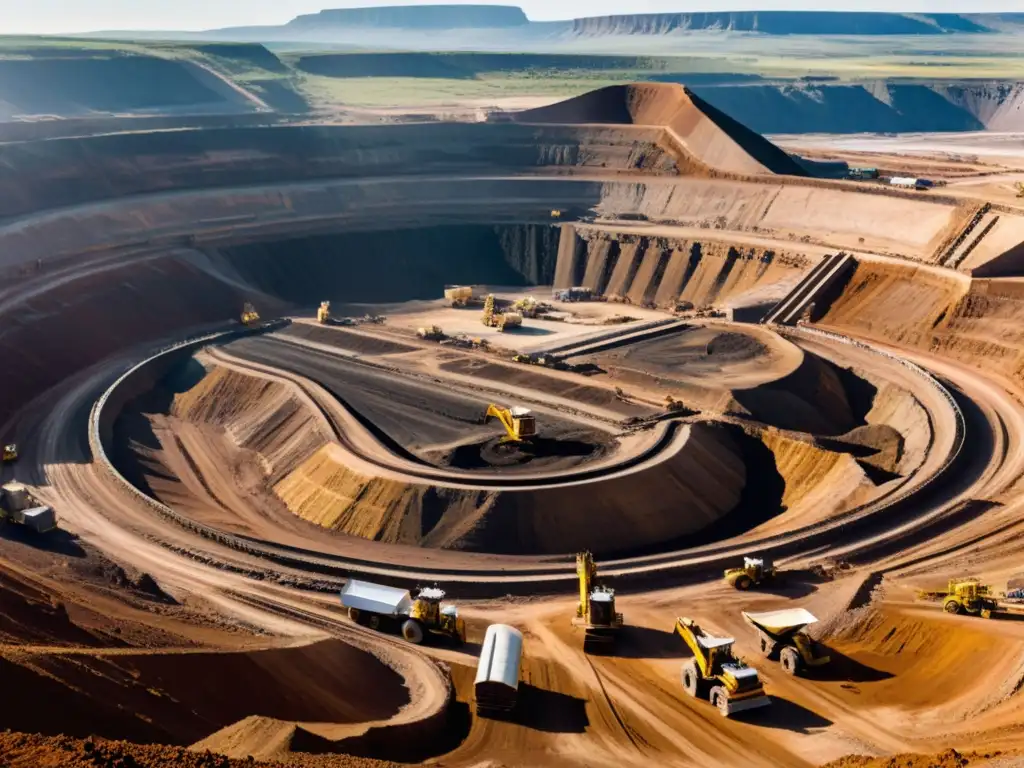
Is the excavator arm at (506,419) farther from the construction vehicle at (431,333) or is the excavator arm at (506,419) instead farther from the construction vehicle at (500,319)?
the construction vehicle at (500,319)

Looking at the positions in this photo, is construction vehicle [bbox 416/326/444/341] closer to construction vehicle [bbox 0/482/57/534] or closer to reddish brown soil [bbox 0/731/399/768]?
construction vehicle [bbox 0/482/57/534]

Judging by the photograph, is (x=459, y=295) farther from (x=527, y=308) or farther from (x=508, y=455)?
(x=508, y=455)

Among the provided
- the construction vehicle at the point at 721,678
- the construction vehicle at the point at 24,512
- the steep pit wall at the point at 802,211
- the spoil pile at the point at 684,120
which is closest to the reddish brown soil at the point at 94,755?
the construction vehicle at the point at 721,678

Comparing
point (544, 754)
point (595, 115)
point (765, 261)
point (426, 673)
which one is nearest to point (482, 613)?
point (426, 673)

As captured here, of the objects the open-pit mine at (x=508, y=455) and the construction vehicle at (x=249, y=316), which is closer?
the open-pit mine at (x=508, y=455)

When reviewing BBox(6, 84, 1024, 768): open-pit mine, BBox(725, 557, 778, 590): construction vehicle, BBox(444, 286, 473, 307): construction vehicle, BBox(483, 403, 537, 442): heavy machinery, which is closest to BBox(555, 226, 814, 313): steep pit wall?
BBox(6, 84, 1024, 768): open-pit mine

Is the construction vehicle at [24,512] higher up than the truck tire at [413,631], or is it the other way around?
the construction vehicle at [24,512]
